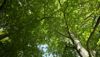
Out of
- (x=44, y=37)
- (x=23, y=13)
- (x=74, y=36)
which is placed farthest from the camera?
(x=44, y=37)

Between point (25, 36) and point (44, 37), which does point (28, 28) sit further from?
point (44, 37)

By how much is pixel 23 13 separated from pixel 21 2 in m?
0.53

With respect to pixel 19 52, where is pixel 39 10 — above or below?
above

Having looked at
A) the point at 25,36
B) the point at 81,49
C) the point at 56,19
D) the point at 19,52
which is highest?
the point at 56,19

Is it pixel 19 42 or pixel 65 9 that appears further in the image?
pixel 19 42

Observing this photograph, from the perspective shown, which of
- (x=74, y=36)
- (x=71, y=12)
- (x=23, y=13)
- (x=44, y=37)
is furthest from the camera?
(x=44, y=37)

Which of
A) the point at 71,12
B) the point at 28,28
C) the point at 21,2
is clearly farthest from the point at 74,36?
the point at 21,2

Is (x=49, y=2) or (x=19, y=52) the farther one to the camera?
(x=19, y=52)

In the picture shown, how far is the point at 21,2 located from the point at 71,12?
241cm

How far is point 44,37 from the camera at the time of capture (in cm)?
1100

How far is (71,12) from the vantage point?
8.41 meters

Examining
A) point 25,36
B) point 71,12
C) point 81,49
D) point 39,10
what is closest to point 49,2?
point 39,10

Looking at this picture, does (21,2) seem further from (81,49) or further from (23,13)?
(81,49)

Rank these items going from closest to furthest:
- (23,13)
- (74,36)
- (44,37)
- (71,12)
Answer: (71,12)
(23,13)
(74,36)
(44,37)
